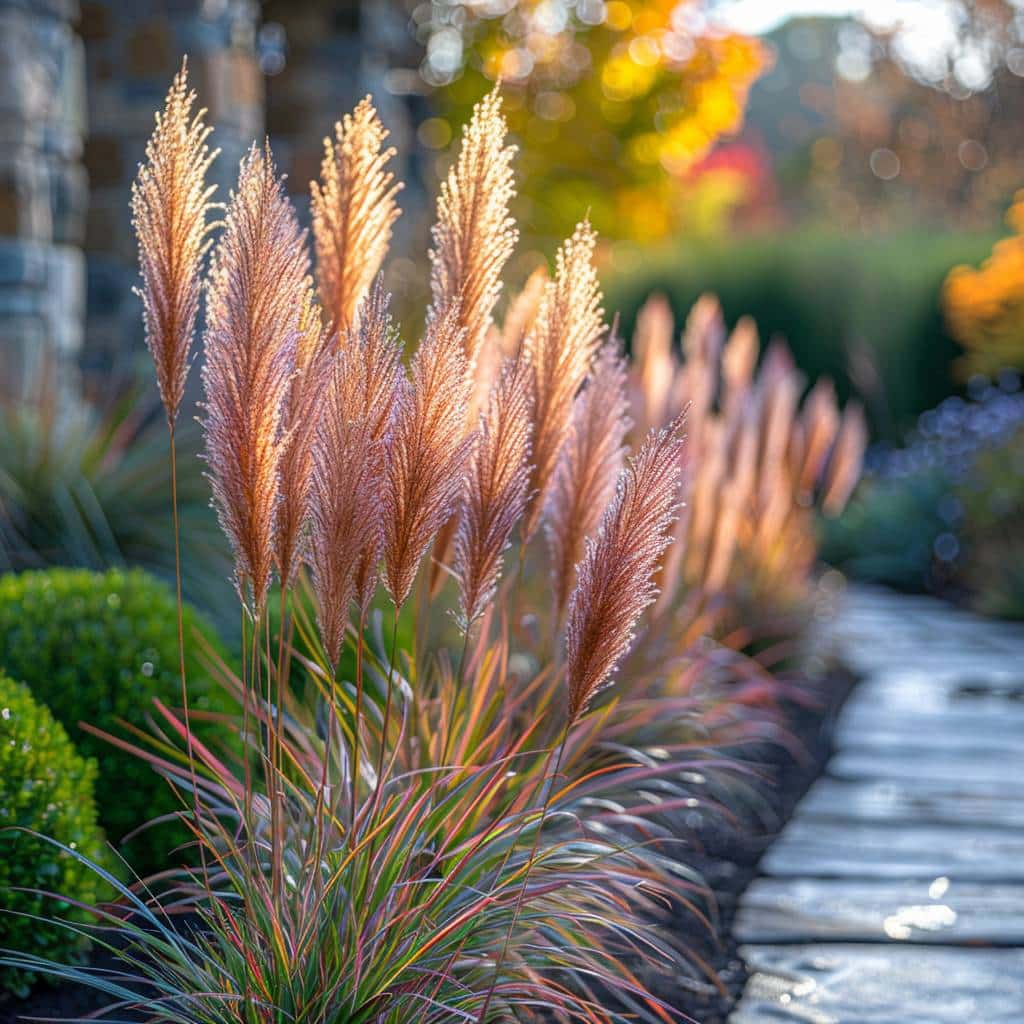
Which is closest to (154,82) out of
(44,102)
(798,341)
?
(44,102)

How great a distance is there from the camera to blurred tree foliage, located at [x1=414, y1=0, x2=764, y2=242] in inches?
592

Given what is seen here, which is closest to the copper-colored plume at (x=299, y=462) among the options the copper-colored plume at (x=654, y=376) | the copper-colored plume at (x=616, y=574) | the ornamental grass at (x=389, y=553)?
the ornamental grass at (x=389, y=553)

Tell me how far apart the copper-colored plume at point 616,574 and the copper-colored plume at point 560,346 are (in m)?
0.43

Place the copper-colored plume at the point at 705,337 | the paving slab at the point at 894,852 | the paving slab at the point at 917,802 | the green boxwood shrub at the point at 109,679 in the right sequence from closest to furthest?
the green boxwood shrub at the point at 109,679, the paving slab at the point at 894,852, the paving slab at the point at 917,802, the copper-colored plume at the point at 705,337

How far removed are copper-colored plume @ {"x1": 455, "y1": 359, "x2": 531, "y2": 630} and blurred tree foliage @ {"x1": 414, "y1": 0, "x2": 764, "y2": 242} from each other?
13189 millimetres

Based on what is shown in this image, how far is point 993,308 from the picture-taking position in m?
10.9

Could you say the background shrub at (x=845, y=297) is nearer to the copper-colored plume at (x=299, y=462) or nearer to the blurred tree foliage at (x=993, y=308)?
the blurred tree foliage at (x=993, y=308)

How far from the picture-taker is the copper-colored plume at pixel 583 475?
2.48 meters

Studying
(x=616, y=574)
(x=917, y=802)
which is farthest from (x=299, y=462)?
(x=917, y=802)

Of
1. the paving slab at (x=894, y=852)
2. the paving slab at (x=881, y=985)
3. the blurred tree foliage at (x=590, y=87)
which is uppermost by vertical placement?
the blurred tree foliage at (x=590, y=87)

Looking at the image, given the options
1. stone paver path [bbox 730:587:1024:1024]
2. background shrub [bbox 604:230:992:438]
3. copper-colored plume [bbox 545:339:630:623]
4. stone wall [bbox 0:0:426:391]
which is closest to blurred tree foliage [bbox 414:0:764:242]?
background shrub [bbox 604:230:992:438]

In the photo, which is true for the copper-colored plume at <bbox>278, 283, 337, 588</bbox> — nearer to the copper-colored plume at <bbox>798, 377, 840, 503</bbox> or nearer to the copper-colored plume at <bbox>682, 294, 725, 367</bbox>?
the copper-colored plume at <bbox>682, 294, 725, 367</bbox>

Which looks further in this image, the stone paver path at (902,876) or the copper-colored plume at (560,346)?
the stone paver path at (902,876)

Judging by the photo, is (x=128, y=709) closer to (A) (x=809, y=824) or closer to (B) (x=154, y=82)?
(A) (x=809, y=824)
